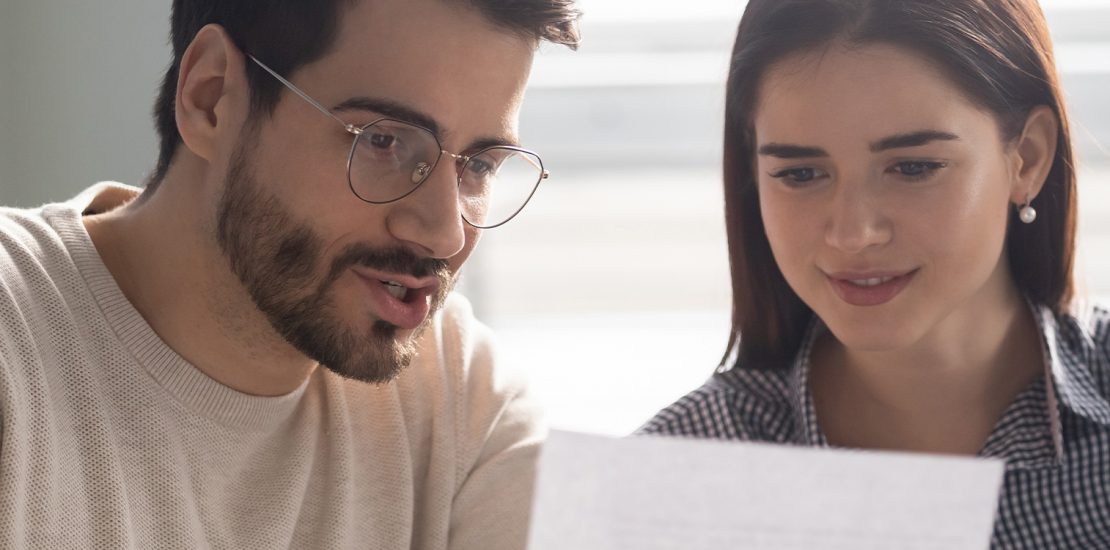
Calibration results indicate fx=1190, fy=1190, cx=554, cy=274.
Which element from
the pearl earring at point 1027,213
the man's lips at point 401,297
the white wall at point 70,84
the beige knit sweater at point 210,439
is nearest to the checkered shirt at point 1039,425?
the pearl earring at point 1027,213

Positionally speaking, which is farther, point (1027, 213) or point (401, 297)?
point (1027, 213)

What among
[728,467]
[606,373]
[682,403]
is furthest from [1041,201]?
[606,373]

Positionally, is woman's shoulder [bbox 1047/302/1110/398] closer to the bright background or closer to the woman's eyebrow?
the woman's eyebrow

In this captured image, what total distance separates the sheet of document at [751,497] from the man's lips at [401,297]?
1.61 ft

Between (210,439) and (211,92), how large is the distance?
0.40 m

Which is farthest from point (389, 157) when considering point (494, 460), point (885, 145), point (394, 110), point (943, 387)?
point (943, 387)

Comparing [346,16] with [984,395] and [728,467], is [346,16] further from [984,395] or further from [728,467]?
[984,395]

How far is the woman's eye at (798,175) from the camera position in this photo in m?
1.38

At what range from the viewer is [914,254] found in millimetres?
1365

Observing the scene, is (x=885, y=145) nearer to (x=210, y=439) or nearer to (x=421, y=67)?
(x=421, y=67)

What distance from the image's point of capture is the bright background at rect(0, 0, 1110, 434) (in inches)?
128

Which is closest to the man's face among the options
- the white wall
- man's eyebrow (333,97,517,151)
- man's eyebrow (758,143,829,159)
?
man's eyebrow (333,97,517,151)

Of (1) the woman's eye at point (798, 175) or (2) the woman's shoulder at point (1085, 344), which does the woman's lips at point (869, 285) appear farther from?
(2) the woman's shoulder at point (1085, 344)

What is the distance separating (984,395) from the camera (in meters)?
1.54
